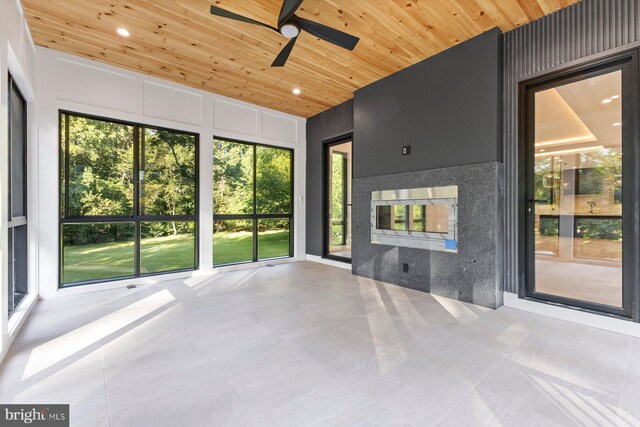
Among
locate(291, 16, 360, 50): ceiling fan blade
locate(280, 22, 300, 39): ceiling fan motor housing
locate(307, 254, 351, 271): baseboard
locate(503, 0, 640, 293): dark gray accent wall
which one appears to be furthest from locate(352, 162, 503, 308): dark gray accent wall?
locate(280, 22, 300, 39): ceiling fan motor housing

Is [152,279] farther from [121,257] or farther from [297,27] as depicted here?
[297,27]

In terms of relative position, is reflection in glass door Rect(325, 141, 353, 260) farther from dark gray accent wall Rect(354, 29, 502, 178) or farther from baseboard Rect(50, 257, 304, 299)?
baseboard Rect(50, 257, 304, 299)

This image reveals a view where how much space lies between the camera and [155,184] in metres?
4.65

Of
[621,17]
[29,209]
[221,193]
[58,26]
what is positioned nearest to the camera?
[621,17]

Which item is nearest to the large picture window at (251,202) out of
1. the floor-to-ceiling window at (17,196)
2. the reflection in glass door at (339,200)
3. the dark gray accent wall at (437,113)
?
the reflection in glass door at (339,200)

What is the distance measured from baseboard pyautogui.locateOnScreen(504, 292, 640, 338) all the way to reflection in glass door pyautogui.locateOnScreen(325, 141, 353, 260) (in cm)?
287

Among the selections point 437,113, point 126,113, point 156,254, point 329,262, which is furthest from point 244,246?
point 437,113

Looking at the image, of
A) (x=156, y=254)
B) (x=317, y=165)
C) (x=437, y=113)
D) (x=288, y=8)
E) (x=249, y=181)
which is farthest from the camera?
(x=317, y=165)

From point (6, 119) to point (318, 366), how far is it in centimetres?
306

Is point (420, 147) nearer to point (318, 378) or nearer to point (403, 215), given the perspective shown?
point (403, 215)

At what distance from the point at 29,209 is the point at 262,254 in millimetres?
3417

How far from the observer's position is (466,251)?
3.51 m

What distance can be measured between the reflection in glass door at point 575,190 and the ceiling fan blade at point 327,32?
2.13 metres

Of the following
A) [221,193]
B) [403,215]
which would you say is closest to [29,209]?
[221,193]
